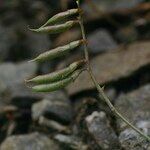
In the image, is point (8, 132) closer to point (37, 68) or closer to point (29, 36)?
point (37, 68)

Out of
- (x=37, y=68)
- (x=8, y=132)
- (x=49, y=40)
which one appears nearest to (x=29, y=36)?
(x=49, y=40)

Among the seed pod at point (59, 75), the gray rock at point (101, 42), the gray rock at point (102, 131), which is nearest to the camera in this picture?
the seed pod at point (59, 75)

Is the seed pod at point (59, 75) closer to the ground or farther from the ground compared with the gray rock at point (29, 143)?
farther from the ground

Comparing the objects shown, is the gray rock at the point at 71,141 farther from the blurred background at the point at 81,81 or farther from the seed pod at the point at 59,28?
the seed pod at the point at 59,28

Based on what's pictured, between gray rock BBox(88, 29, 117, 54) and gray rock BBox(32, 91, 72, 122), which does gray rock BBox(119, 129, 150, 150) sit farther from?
gray rock BBox(88, 29, 117, 54)

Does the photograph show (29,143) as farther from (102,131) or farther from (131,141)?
(131,141)

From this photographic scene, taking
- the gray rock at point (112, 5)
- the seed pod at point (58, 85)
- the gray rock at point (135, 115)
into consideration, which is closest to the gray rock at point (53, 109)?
the gray rock at point (135, 115)

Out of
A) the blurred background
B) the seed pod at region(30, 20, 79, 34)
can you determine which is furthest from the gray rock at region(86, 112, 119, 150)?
the seed pod at region(30, 20, 79, 34)
